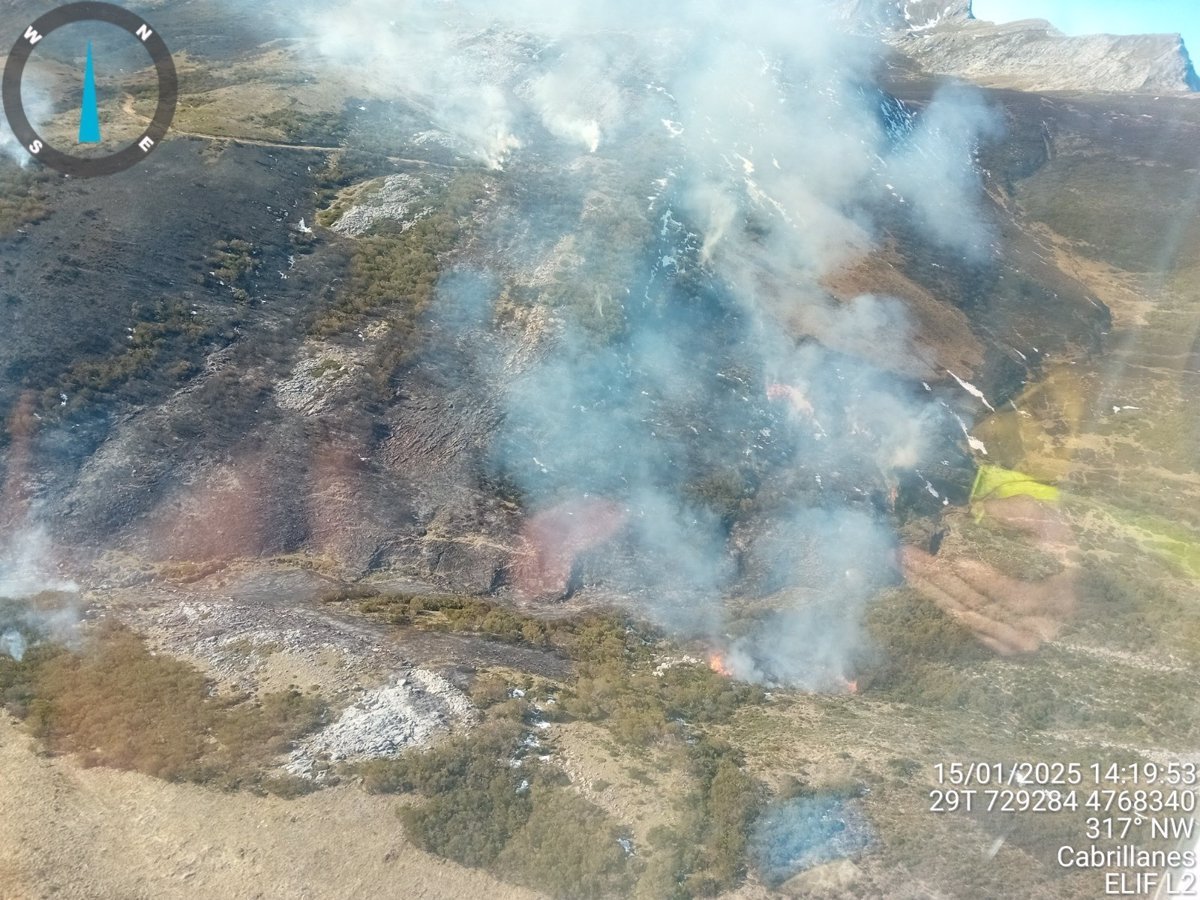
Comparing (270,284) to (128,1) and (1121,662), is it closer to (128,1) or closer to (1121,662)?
(1121,662)

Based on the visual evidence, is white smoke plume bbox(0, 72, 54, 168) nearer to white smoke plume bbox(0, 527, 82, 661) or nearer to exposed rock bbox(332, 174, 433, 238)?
exposed rock bbox(332, 174, 433, 238)

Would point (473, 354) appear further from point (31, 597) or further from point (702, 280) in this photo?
point (31, 597)

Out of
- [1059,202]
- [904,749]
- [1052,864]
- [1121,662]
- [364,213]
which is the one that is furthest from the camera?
[1059,202]

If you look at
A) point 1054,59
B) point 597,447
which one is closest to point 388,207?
point 597,447

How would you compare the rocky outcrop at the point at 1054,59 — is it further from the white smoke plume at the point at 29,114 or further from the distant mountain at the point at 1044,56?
the white smoke plume at the point at 29,114

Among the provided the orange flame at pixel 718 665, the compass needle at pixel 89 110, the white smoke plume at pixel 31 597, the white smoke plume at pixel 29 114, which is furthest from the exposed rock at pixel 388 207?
the orange flame at pixel 718 665

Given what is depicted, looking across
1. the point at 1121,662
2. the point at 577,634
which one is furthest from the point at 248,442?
the point at 1121,662

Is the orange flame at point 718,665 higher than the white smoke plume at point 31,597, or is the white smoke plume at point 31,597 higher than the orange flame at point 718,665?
the white smoke plume at point 31,597

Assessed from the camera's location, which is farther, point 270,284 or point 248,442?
point 270,284
